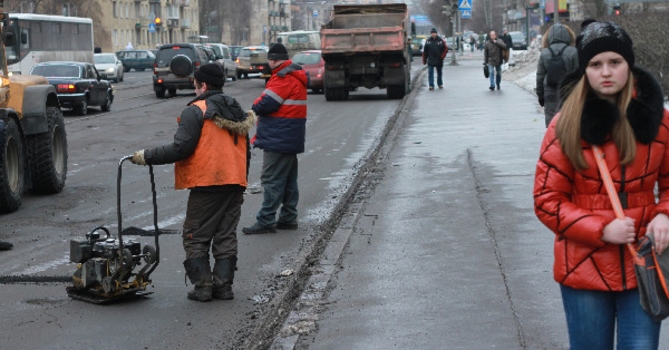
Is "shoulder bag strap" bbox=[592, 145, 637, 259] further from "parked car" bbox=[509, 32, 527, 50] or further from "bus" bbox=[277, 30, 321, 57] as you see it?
"parked car" bbox=[509, 32, 527, 50]

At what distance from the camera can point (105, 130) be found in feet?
81.5

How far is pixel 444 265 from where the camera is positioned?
356 inches

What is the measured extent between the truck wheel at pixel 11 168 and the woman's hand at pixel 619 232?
9.36 metres

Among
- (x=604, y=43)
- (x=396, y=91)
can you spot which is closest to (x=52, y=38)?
(x=396, y=91)

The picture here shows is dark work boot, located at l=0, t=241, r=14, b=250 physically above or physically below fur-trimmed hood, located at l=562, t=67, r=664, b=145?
below

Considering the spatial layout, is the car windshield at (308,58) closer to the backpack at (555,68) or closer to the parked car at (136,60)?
the backpack at (555,68)

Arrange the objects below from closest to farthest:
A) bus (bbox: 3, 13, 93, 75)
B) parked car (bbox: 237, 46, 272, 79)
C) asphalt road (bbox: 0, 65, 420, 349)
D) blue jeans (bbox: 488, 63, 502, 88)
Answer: asphalt road (bbox: 0, 65, 420, 349) → blue jeans (bbox: 488, 63, 502, 88) → bus (bbox: 3, 13, 93, 75) → parked car (bbox: 237, 46, 272, 79)

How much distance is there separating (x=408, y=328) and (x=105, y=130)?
18.6 meters

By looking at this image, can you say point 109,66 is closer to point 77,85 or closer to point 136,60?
point 136,60

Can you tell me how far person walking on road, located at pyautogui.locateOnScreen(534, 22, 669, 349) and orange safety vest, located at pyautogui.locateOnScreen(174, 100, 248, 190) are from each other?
13.1 ft

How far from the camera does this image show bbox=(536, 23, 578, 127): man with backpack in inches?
519

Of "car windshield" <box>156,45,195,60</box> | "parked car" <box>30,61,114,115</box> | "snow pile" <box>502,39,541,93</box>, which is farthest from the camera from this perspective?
"car windshield" <box>156,45,195,60</box>

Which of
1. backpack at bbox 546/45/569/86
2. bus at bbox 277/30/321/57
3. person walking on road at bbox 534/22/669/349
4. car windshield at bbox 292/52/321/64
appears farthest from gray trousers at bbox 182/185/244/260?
bus at bbox 277/30/321/57

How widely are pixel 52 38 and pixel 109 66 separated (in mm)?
11094
